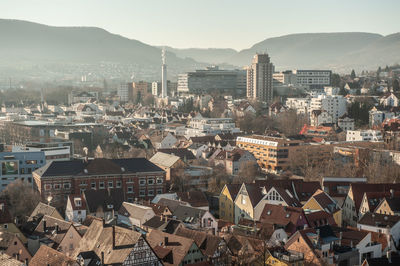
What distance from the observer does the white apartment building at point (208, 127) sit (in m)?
60.2

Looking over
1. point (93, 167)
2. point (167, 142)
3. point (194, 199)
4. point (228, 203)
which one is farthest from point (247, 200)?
point (167, 142)

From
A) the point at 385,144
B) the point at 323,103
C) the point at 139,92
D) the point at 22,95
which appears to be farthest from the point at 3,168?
the point at 22,95

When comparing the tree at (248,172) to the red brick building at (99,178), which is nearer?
the red brick building at (99,178)

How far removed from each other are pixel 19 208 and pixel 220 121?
38849mm

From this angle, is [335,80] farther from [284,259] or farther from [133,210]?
[284,259]

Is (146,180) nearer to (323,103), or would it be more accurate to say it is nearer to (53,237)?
(53,237)

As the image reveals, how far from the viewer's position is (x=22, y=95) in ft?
377

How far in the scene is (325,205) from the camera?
87.4 feet

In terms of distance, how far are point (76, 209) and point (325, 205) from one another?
1057cm

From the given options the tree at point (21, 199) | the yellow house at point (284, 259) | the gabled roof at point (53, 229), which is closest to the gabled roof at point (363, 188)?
the yellow house at point (284, 259)

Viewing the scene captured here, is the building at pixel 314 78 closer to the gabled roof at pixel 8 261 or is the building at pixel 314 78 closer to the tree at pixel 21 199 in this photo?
the tree at pixel 21 199

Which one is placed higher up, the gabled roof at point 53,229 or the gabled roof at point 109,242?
the gabled roof at point 109,242

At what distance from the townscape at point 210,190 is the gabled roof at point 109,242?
41 mm

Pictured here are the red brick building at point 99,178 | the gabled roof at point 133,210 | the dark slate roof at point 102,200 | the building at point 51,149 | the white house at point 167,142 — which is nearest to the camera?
the gabled roof at point 133,210
